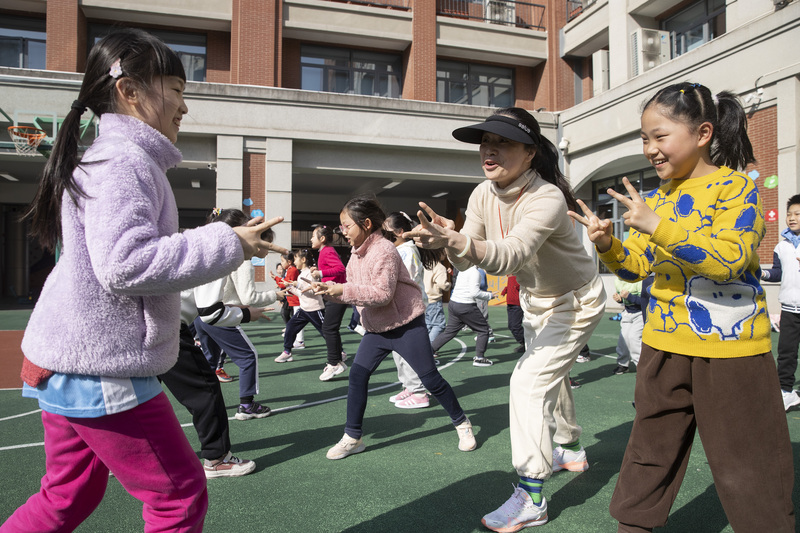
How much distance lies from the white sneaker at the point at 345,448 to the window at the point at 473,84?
18.0 metres

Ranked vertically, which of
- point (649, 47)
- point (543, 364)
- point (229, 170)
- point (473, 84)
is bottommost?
point (543, 364)

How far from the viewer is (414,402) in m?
5.06

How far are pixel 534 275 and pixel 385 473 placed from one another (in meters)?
1.59

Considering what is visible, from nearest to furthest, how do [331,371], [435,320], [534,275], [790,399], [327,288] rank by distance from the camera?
[534,275] → [327,288] → [790,399] → [331,371] → [435,320]

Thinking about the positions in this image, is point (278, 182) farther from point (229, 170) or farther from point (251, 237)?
point (251, 237)

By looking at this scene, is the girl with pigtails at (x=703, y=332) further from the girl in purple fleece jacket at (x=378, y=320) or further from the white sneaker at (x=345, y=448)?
the white sneaker at (x=345, y=448)

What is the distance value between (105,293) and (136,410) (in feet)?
1.14

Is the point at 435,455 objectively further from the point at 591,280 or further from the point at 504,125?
the point at 504,125

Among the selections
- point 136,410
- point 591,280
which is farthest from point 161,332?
point 591,280

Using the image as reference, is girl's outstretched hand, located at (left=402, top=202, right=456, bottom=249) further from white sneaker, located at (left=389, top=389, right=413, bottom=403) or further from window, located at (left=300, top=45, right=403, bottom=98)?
window, located at (left=300, top=45, right=403, bottom=98)

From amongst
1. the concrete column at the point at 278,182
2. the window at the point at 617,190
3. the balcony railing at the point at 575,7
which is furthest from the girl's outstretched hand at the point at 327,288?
the balcony railing at the point at 575,7

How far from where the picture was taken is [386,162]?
18.1 m

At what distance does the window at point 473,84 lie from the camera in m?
20.1

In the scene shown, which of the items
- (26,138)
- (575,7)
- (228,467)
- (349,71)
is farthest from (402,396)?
(575,7)
